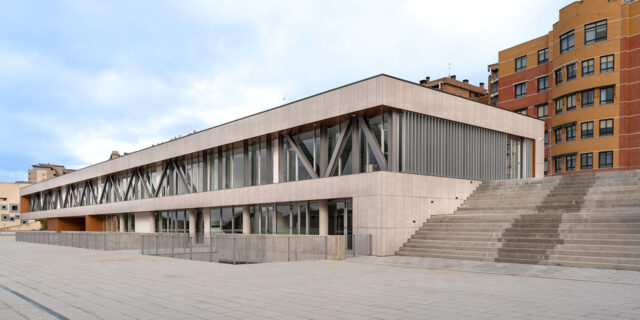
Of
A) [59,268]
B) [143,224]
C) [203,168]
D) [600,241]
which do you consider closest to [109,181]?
[143,224]

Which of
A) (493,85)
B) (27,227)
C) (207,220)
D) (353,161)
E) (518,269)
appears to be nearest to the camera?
(518,269)

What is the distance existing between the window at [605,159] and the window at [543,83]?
12517 mm

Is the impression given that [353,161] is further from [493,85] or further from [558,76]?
[493,85]

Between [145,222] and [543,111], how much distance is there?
4850 centimetres

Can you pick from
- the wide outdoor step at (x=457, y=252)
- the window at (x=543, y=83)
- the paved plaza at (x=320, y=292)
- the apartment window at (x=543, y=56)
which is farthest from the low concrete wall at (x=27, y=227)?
the wide outdoor step at (x=457, y=252)

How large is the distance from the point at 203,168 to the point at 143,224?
14.3 metres

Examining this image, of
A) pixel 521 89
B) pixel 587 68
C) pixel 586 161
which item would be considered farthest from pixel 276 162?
pixel 521 89

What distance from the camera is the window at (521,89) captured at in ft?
216

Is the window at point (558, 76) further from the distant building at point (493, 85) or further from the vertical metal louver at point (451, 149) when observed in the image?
the vertical metal louver at point (451, 149)

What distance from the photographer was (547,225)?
2105 centimetres

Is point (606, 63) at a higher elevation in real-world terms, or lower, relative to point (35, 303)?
higher

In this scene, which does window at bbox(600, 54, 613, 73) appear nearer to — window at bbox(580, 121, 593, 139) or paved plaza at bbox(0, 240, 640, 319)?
window at bbox(580, 121, 593, 139)

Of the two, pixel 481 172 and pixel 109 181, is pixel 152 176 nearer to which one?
pixel 109 181

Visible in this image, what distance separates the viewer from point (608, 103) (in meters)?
53.0
